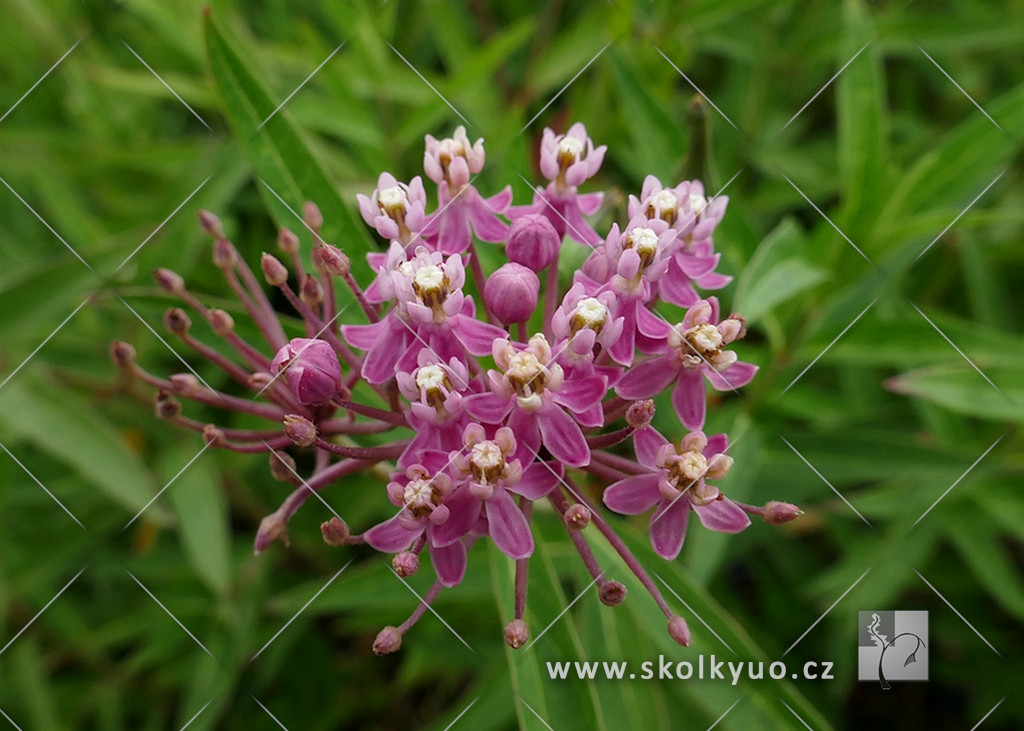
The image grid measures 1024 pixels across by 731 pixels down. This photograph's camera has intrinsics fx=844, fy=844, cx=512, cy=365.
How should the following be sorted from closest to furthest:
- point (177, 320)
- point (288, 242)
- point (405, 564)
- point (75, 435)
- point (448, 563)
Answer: point (405, 564) → point (448, 563) → point (177, 320) → point (288, 242) → point (75, 435)

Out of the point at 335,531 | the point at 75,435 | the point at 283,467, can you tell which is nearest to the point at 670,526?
→ the point at 335,531

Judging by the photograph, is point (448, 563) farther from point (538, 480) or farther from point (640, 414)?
point (640, 414)

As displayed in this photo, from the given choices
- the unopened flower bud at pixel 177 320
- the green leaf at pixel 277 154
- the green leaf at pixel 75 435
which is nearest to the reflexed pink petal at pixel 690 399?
the green leaf at pixel 277 154

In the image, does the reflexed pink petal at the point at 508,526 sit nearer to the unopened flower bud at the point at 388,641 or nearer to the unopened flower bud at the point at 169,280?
the unopened flower bud at the point at 388,641

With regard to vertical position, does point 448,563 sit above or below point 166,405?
below

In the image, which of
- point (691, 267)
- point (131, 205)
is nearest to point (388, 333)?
point (691, 267)

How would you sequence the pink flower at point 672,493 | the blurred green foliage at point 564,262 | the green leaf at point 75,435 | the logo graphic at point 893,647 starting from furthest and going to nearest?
1. the green leaf at point 75,435
2. the blurred green foliage at point 564,262
3. the logo graphic at point 893,647
4. the pink flower at point 672,493

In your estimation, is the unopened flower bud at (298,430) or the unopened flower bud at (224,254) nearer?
the unopened flower bud at (298,430)

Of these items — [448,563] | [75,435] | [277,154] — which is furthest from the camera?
[75,435]
